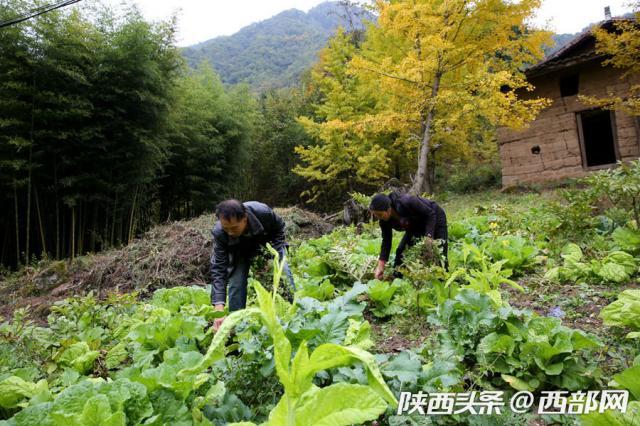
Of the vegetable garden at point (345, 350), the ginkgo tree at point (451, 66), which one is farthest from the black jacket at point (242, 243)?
the ginkgo tree at point (451, 66)

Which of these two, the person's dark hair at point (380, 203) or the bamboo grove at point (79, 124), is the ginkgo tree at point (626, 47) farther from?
the bamboo grove at point (79, 124)

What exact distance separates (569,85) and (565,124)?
52.7 inches

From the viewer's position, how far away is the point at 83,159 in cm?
845

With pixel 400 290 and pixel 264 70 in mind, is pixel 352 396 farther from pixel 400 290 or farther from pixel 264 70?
pixel 264 70

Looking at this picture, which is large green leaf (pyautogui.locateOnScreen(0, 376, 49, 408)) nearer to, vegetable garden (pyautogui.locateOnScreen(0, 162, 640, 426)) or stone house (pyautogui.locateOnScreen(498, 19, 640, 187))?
vegetable garden (pyautogui.locateOnScreen(0, 162, 640, 426))

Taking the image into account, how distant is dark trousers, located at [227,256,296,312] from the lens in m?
3.06

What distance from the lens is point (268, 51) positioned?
6250 centimetres

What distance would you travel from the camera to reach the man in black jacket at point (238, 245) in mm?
2855

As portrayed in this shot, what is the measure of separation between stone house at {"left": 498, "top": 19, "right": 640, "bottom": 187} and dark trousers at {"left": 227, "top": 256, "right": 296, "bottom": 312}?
37.8 ft

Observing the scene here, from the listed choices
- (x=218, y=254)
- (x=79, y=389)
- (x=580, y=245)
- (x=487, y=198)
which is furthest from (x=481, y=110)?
(x=79, y=389)

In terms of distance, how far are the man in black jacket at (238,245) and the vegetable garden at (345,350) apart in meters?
0.24

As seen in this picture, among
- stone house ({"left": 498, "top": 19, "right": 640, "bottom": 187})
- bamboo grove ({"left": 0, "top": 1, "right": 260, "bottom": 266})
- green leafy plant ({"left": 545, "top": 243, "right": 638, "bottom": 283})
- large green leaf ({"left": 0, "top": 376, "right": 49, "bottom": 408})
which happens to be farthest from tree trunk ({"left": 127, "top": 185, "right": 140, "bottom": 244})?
stone house ({"left": 498, "top": 19, "right": 640, "bottom": 187})

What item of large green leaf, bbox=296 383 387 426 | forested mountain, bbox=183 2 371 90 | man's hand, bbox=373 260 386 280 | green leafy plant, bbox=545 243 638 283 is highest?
forested mountain, bbox=183 2 371 90

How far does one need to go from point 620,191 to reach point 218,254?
14.1 ft
